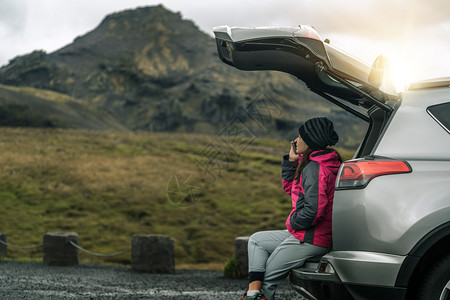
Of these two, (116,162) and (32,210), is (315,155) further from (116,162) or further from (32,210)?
(116,162)

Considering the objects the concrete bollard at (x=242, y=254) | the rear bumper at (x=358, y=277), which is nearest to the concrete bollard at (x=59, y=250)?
the concrete bollard at (x=242, y=254)

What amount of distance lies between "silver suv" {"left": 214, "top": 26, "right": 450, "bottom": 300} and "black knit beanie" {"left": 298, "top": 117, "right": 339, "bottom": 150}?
0.45m

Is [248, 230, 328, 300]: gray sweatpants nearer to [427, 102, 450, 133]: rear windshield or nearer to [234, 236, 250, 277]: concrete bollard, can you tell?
[427, 102, 450, 133]: rear windshield

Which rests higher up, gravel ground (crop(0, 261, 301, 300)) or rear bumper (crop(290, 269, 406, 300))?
rear bumper (crop(290, 269, 406, 300))

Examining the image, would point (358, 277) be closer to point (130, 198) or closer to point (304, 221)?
point (304, 221)

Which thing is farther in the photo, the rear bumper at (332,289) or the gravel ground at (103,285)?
the gravel ground at (103,285)

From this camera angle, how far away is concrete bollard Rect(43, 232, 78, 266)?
38.5 ft

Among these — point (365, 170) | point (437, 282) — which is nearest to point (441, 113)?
point (365, 170)

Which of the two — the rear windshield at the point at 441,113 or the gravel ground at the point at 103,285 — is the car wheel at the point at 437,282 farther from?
the gravel ground at the point at 103,285

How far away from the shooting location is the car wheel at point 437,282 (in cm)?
325

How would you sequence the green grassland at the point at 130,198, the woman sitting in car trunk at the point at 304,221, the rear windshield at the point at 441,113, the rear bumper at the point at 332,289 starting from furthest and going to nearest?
the green grassland at the point at 130,198, the woman sitting in car trunk at the point at 304,221, the rear windshield at the point at 441,113, the rear bumper at the point at 332,289

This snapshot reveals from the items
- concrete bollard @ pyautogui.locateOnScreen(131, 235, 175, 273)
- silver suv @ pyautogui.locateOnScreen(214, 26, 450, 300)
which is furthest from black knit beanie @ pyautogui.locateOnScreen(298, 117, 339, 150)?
concrete bollard @ pyautogui.locateOnScreen(131, 235, 175, 273)

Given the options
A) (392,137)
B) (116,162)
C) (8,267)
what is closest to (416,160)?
(392,137)

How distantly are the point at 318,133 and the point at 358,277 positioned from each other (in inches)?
48.2
